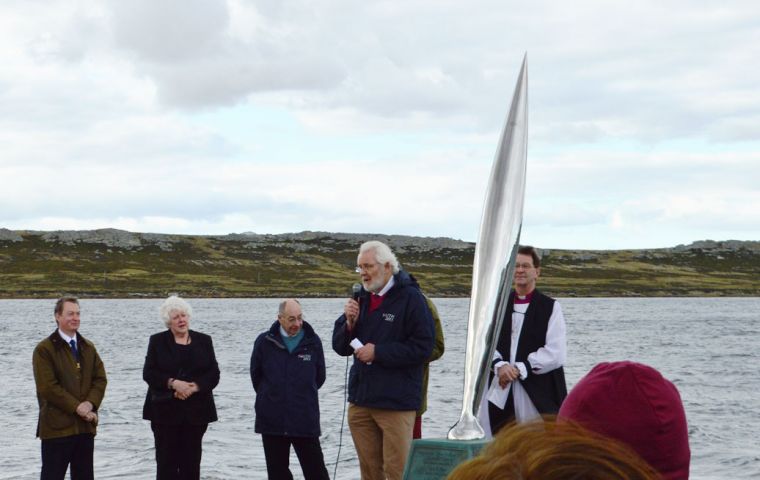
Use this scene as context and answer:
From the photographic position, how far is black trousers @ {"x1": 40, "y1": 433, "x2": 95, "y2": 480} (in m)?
8.56

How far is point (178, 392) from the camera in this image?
866 cm

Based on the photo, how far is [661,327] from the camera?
5931 cm

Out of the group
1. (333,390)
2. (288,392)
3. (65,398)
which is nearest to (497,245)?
(288,392)

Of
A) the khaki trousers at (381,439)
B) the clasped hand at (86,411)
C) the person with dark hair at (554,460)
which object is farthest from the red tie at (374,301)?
the person with dark hair at (554,460)

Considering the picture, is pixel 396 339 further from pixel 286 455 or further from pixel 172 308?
pixel 172 308

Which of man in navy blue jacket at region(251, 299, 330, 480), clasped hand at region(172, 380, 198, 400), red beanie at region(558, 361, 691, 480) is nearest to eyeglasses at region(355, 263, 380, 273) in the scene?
man in navy blue jacket at region(251, 299, 330, 480)

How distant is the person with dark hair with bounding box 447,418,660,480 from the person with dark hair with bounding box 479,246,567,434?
542cm

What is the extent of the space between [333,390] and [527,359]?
19540 millimetres

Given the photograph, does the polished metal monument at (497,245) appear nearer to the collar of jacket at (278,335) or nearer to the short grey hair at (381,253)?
the short grey hair at (381,253)

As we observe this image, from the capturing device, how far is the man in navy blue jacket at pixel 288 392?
8602 millimetres

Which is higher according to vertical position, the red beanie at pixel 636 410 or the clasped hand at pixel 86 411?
the red beanie at pixel 636 410

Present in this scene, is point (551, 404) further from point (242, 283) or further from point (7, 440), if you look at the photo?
point (242, 283)

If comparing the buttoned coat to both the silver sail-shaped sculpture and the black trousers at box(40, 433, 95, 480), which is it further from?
the silver sail-shaped sculpture

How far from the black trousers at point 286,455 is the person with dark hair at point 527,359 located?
94.0 inches
